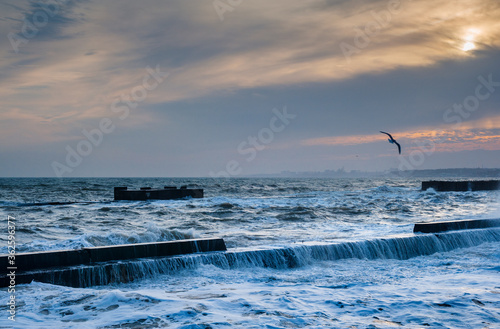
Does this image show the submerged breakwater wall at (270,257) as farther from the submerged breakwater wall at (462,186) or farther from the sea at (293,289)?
the submerged breakwater wall at (462,186)

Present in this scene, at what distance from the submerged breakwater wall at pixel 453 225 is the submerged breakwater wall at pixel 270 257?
16.9 inches

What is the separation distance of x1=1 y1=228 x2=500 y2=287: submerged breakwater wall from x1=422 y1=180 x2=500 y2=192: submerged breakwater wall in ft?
121

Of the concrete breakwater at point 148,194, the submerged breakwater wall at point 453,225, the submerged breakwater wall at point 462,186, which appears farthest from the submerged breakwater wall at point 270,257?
the submerged breakwater wall at point 462,186

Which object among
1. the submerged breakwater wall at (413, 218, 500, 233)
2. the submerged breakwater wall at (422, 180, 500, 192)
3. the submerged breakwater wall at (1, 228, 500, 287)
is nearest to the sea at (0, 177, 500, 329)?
the submerged breakwater wall at (1, 228, 500, 287)

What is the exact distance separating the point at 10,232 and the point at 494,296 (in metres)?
12.1

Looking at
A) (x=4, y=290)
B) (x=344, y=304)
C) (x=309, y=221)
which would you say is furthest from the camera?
(x=309, y=221)

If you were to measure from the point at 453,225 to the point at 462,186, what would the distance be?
124 feet

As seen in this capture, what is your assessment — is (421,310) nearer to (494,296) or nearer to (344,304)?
(344,304)

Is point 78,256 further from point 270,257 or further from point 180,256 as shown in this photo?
point 270,257

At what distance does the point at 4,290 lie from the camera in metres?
5.87

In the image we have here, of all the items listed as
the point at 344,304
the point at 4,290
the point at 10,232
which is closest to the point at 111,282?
the point at 4,290

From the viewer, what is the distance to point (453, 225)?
11.4m

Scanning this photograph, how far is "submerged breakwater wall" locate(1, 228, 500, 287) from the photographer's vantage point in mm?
6594

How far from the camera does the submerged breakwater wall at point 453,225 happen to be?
10.9 m
